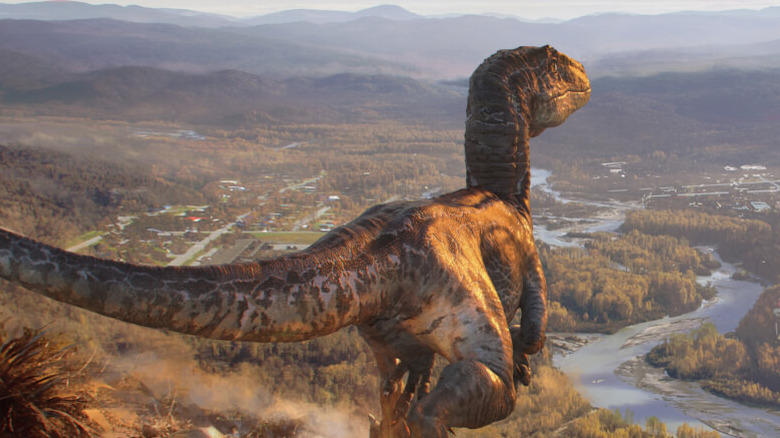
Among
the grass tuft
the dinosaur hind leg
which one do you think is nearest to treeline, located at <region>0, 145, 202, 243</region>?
the grass tuft

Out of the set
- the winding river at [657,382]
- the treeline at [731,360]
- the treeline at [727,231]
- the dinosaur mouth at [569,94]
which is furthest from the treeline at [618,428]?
the treeline at [727,231]

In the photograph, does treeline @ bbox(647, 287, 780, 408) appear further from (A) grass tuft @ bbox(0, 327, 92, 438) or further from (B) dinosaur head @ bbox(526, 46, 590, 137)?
(A) grass tuft @ bbox(0, 327, 92, 438)

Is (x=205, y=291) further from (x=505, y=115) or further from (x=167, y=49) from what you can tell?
(x=167, y=49)

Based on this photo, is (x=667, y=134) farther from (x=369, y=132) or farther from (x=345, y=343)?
(x=345, y=343)

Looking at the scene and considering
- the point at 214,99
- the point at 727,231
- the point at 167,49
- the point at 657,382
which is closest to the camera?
the point at 657,382

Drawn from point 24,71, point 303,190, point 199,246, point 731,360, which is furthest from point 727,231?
point 24,71

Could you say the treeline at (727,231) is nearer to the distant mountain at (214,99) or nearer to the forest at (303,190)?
the forest at (303,190)

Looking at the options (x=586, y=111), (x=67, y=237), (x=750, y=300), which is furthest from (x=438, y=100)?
(x=67, y=237)
